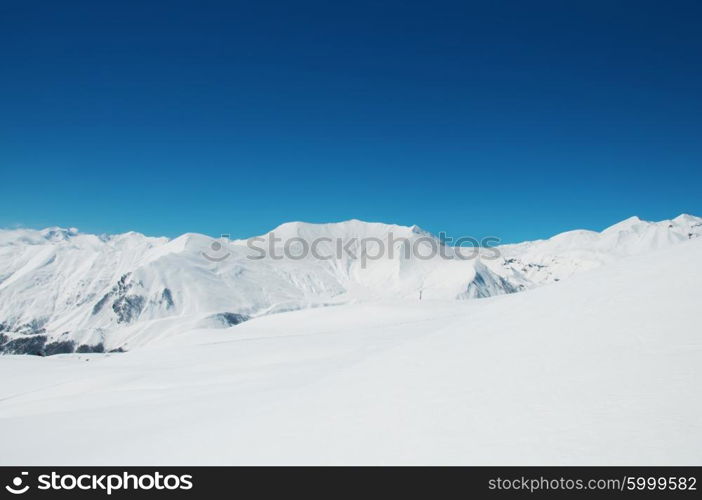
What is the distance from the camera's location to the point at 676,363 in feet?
27.3

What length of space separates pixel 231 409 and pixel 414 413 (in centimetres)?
511

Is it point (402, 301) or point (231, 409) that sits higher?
point (402, 301)

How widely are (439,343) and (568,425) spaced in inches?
303

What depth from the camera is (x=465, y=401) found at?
830 centimetres

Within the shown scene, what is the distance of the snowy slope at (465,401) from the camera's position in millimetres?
6465

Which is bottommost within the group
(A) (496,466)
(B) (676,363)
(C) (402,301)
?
(A) (496,466)

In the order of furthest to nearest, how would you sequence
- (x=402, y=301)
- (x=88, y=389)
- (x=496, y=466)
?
(x=402, y=301) < (x=88, y=389) < (x=496, y=466)

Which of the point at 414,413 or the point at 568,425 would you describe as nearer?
the point at 568,425

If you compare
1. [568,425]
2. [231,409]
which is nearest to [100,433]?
[231,409]

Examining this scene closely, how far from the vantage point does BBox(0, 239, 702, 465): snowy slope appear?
6465mm
